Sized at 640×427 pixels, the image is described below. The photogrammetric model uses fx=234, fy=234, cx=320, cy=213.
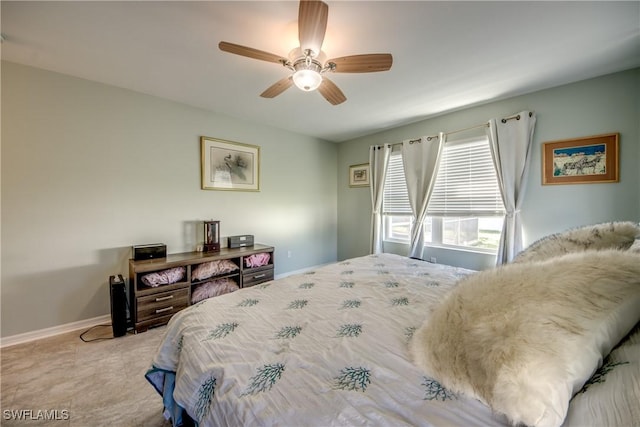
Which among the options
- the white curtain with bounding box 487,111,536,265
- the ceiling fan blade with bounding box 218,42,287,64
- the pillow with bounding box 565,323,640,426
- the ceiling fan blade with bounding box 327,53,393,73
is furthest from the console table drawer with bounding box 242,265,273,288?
the pillow with bounding box 565,323,640,426

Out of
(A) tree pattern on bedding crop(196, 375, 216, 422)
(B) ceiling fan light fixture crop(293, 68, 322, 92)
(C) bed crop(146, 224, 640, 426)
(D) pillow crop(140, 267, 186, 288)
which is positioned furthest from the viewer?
(D) pillow crop(140, 267, 186, 288)

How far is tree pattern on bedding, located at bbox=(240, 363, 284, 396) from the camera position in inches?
31.6

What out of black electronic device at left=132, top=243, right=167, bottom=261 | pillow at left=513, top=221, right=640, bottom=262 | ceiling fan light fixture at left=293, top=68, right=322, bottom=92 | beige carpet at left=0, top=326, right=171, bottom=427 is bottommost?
beige carpet at left=0, top=326, right=171, bottom=427

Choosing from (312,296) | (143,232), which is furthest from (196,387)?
(143,232)

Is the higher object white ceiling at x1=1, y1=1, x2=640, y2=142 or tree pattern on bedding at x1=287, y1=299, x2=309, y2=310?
white ceiling at x1=1, y1=1, x2=640, y2=142

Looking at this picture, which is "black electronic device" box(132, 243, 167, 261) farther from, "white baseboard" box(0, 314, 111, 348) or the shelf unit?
"white baseboard" box(0, 314, 111, 348)

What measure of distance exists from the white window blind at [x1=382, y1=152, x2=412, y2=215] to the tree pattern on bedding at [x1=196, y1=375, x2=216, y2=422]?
11.3ft

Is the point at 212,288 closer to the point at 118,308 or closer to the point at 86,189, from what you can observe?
the point at 118,308

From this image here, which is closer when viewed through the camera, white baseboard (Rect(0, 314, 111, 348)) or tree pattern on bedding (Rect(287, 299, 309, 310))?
tree pattern on bedding (Rect(287, 299, 309, 310))

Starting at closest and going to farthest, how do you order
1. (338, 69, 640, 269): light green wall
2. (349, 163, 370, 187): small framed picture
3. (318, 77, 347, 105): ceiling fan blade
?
(318, 77, 347, 105): ceiling fan blade → (338, 69, 640, 269): light green wall → (349, 163, 370, 187): small framed picture

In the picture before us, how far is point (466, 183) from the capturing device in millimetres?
3127

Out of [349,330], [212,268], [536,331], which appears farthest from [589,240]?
[212,268]

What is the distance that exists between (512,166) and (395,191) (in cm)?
157

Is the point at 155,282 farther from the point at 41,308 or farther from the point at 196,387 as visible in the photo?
the point at 196,387
